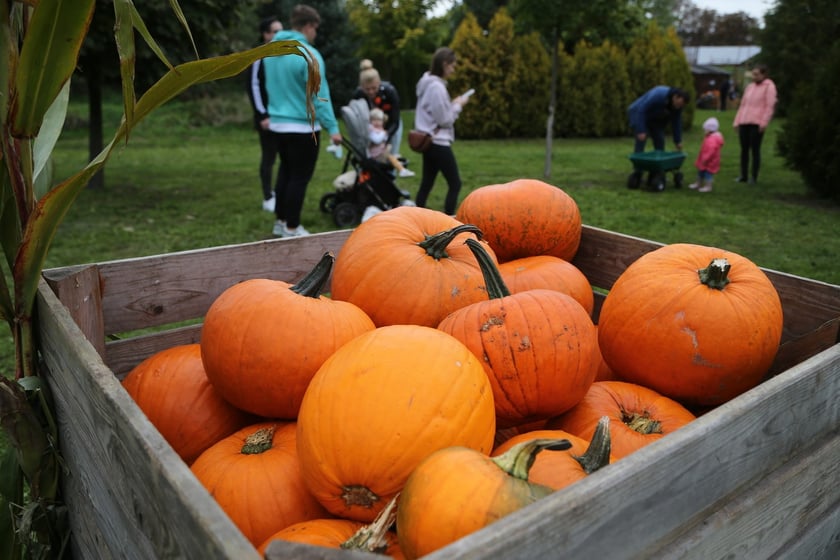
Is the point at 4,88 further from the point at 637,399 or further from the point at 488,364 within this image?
the point at 637,399

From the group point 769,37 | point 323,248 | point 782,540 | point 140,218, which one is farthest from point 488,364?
point 769,37

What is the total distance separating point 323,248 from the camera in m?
2.47

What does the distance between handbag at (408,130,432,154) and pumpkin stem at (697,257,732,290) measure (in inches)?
198

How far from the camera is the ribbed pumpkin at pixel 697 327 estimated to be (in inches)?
66.5

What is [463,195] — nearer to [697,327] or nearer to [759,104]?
[759,104]

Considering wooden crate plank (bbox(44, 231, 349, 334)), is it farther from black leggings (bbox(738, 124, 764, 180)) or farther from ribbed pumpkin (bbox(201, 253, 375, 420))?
black leggings (bbox(738, 124, 764, 180))

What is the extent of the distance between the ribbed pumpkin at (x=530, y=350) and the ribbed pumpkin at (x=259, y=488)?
0.48 m

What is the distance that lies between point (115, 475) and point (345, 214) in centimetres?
597

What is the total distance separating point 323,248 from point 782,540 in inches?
66.9

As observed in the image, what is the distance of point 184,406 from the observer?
173 centimetres

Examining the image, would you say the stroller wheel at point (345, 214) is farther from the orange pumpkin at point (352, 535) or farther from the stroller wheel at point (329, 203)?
the orange pumpkin at point (352, 535)

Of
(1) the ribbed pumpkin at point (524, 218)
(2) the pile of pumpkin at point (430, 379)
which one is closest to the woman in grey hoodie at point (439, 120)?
(1) the ribbed pumpkin at point (524, 218)

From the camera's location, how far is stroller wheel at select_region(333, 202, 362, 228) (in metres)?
6.95

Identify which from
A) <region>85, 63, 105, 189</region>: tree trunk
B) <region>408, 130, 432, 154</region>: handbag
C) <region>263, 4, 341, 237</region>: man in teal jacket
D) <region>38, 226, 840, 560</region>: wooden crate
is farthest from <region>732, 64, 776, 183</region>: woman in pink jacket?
<region>38, 226, 840, 560</region>: wooden crate
